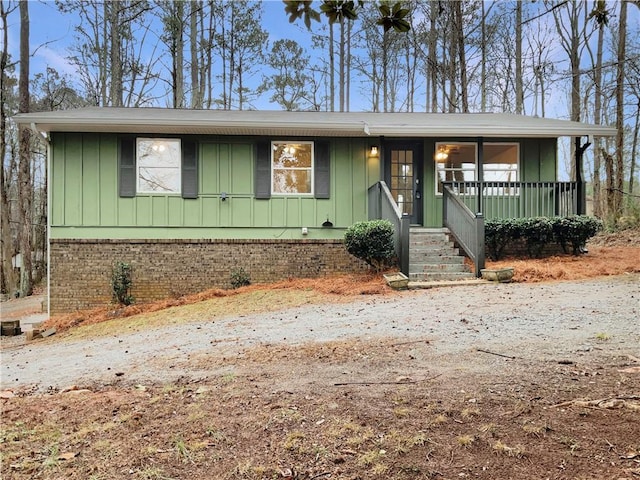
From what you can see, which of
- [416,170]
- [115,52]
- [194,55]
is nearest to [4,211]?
[115,52]

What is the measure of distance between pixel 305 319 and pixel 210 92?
1761 centimetres

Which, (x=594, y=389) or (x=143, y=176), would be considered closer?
(x=594, y=389)

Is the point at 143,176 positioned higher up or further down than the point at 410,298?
higher up

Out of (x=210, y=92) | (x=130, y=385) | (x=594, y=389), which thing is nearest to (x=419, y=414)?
(x=594, y=389)

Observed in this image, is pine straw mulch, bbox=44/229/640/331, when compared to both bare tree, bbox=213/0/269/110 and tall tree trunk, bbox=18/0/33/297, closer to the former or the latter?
tall tree trunk, bbox=18/0/33/297

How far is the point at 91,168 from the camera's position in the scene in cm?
923

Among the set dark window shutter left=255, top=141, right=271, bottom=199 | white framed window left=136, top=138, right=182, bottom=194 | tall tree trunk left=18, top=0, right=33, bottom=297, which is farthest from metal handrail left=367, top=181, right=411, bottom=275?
tall tree trunk left=18, top=0, right=33, bottom=297

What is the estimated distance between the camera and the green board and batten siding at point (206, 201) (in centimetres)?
917

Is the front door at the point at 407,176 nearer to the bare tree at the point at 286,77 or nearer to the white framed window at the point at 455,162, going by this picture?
the white framed window at the point at 455,162

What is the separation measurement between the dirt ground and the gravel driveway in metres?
0.04

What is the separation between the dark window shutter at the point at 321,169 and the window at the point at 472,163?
9.03 ft

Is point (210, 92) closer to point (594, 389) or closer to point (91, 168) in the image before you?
point (91, 168)

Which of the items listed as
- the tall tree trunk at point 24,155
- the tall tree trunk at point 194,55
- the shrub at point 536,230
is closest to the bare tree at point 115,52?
the tall tree trunk at point 194,55

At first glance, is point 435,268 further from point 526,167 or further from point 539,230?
point 526,167
